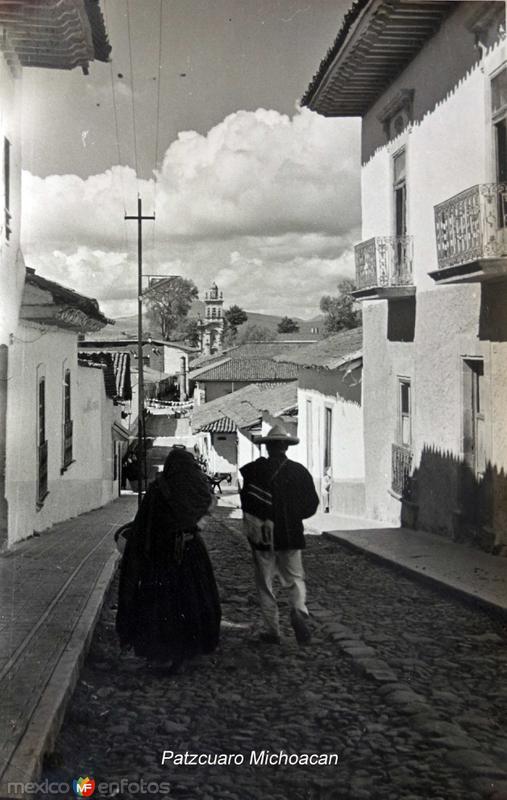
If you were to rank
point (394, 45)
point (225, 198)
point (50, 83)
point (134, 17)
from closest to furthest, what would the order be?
point (134, 17), point (50, 83), point (225, 198), point (394, 45)

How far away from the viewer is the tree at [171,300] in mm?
6773

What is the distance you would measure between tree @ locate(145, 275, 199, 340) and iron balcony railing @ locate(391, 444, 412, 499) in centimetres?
322

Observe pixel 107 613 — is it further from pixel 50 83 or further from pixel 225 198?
pixel 50 83

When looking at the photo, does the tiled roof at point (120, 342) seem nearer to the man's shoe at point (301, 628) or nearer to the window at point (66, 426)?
the window at point (66, 426)

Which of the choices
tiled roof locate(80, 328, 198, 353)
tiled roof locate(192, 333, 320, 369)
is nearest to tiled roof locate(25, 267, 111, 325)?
tiled roof locate(80, 328, 198, 353)

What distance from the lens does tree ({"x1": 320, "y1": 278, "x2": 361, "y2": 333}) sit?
9.61 m

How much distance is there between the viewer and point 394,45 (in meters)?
8.65

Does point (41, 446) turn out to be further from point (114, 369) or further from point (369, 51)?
point (114, 369)

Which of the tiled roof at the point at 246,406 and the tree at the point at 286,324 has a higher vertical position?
the tree at the point at 286,324

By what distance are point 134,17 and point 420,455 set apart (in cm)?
592

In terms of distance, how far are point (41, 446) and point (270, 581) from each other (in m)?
5.65

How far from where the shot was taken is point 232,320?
834cm

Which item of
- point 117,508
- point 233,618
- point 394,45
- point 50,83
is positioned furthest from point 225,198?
point 117,508

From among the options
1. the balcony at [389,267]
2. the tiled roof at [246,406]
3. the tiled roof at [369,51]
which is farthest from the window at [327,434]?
the tiled roof at [369,51]
